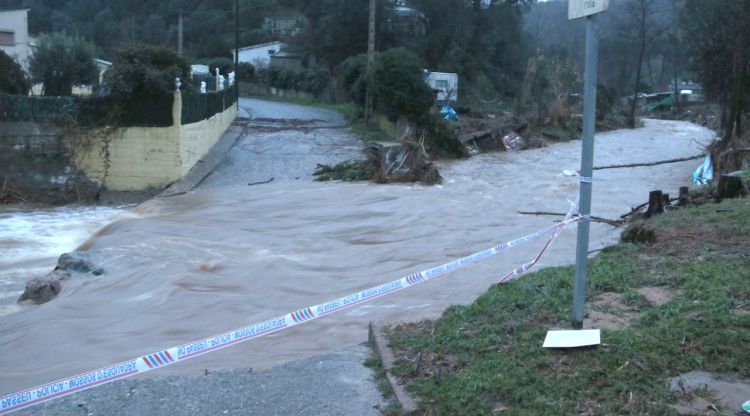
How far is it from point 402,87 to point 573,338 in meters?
25.7

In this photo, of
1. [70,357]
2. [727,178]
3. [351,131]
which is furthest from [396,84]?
[70,357]

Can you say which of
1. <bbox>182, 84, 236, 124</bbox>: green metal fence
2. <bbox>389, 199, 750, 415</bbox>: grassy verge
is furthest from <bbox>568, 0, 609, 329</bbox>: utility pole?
<bbox>182, 84, 236, 124</bbox>: green metal fence

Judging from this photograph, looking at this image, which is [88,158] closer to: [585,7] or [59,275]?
[59,275]

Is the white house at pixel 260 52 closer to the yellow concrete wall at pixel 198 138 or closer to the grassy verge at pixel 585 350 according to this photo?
the yellow concrete wall at pixel 198 138

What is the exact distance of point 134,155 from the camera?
67.3 feet

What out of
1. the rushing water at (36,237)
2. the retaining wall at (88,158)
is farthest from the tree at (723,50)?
the rushing water at (36,237)

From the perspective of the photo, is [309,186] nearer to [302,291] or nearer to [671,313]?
[302,291]

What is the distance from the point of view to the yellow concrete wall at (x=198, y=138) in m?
21.3

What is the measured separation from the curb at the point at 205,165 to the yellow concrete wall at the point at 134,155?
12.9 inches

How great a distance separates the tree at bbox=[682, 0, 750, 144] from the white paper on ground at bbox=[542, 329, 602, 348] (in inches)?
941

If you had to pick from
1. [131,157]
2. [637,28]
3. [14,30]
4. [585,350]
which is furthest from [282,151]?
[637,28]

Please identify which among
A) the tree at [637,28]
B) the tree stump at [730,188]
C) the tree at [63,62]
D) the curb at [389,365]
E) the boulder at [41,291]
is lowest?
the boulder at [41,291]

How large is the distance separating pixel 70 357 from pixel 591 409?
5.17 metres

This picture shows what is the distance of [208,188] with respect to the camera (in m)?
20.9
